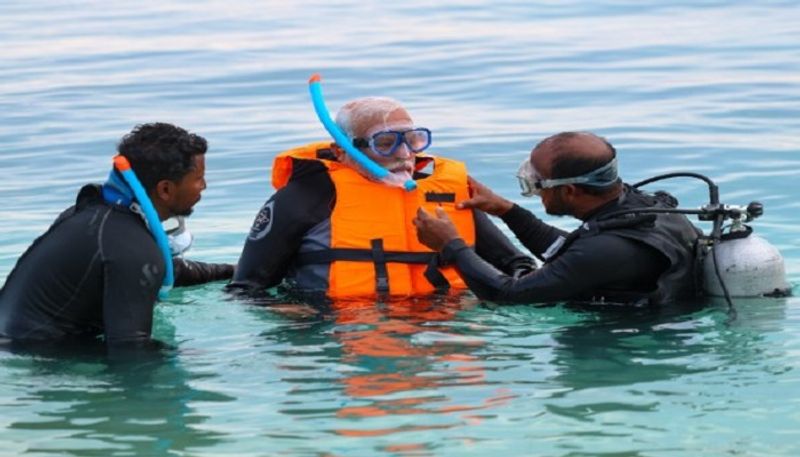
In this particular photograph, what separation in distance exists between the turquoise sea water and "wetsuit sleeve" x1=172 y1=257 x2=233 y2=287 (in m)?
0.06

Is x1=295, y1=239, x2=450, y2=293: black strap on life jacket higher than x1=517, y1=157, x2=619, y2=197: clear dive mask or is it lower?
lower

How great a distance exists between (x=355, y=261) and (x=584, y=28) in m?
11.5

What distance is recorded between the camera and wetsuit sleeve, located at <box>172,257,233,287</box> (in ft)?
25.2

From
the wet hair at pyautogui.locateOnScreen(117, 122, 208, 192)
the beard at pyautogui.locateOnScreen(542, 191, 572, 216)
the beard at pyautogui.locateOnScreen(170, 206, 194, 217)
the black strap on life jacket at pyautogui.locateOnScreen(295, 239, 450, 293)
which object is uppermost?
the wet hair at pyautogui.locateOnScreen(117, 122, 208, 192)

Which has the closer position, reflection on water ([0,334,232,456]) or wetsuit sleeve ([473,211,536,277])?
reflection on water ([0,334,232,456])

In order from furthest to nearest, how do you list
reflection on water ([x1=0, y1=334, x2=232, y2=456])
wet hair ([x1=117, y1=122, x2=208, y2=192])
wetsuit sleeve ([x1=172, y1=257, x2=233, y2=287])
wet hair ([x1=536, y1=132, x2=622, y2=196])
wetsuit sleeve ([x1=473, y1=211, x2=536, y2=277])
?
wetsuit sleeve ([x1=172, y1=257, x2=233, y2=287]), wetsuit sleeve ([x1=473, y1=211, x2=536, y2=277]), wet hair ([x1=536, y1=132, x2=622, y2=196]), wet hair ([x1=117, y1=122, x2=208, y2=192]), reflection on water ([x1=0, y1=334, x2=232, y2=456])

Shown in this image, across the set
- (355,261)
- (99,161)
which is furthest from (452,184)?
(99,161)

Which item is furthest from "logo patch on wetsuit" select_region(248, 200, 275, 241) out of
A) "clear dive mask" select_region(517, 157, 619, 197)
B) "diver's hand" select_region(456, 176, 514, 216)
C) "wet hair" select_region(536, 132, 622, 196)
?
"wet hair" select_region(536, 132, 622, 196)

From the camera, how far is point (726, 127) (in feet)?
40.4

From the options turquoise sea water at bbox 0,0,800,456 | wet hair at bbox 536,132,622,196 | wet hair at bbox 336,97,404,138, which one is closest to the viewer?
turquoise sea water at bbox 0,0,800,456

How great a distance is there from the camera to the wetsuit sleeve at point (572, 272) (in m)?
6.73

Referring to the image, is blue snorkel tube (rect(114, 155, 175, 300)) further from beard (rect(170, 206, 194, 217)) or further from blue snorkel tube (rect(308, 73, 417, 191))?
blue snorkel tube (rect(308, 73, 417, 191))

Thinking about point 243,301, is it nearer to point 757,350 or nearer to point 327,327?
point 327,327

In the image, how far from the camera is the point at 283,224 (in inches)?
290
